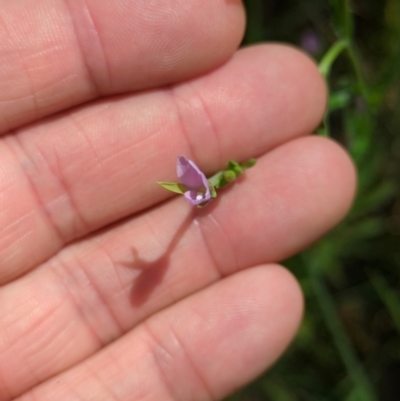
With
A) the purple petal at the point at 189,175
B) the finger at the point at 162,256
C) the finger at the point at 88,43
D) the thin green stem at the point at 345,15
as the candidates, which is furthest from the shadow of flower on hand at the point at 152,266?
the thin green stem at the point at 345,15

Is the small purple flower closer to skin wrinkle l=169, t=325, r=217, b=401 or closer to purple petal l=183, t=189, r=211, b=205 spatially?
purple petal l=183, t=189, r=211, b=205

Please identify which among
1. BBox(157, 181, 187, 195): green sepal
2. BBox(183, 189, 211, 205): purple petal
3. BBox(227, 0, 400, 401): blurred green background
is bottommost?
BBox(227, 0, 400, 401): blurred green background

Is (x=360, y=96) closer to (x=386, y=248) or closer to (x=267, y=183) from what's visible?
(x=267, y=183)

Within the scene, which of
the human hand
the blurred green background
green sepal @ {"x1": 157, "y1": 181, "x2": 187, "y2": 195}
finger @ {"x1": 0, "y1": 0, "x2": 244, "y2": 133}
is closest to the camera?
green sepal @ {"x1": 157, "y1": 181, "x2": 187, "y2": 195}

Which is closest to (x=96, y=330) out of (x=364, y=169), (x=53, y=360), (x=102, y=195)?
(x=53, y=360)

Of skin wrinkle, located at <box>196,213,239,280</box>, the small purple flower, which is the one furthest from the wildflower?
skin wrinkle, located at <box>196,213,239,280</box>

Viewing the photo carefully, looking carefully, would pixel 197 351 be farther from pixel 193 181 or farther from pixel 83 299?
pixel 193 181

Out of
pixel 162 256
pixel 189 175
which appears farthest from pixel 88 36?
pixel 162 256

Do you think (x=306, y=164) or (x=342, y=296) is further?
(x=342, y=296)
